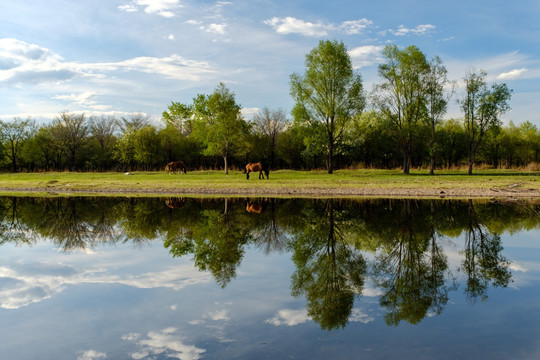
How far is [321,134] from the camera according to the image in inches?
2130

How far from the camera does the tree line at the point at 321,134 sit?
5128 cm

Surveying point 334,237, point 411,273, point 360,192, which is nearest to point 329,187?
point 360,192

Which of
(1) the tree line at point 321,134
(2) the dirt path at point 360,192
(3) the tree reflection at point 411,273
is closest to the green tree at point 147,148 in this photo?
(1) the tree line at point 321,134

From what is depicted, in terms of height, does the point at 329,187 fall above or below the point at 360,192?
above

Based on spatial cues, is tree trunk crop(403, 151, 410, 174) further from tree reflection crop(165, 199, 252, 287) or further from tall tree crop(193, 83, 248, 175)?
tree reflection crop(165, 199, 252, 287)

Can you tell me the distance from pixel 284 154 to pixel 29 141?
56.9m

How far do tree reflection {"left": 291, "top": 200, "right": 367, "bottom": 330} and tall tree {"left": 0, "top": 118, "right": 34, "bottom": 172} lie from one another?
9645 centimetres

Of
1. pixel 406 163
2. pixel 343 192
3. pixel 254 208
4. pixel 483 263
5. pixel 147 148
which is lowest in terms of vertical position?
pixel 483 263

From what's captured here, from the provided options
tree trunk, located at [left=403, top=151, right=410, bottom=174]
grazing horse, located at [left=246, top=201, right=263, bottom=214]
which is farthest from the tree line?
grazing horse, located at [left=246, top=201, right=263, bottom=214]

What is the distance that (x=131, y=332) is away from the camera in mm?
6941

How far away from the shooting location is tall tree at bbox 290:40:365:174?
51.2 metres

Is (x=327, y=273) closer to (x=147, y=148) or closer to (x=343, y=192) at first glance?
(x=343, y=192)

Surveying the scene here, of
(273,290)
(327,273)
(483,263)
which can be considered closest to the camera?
(273,290)

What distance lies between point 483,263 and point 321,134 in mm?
43438
